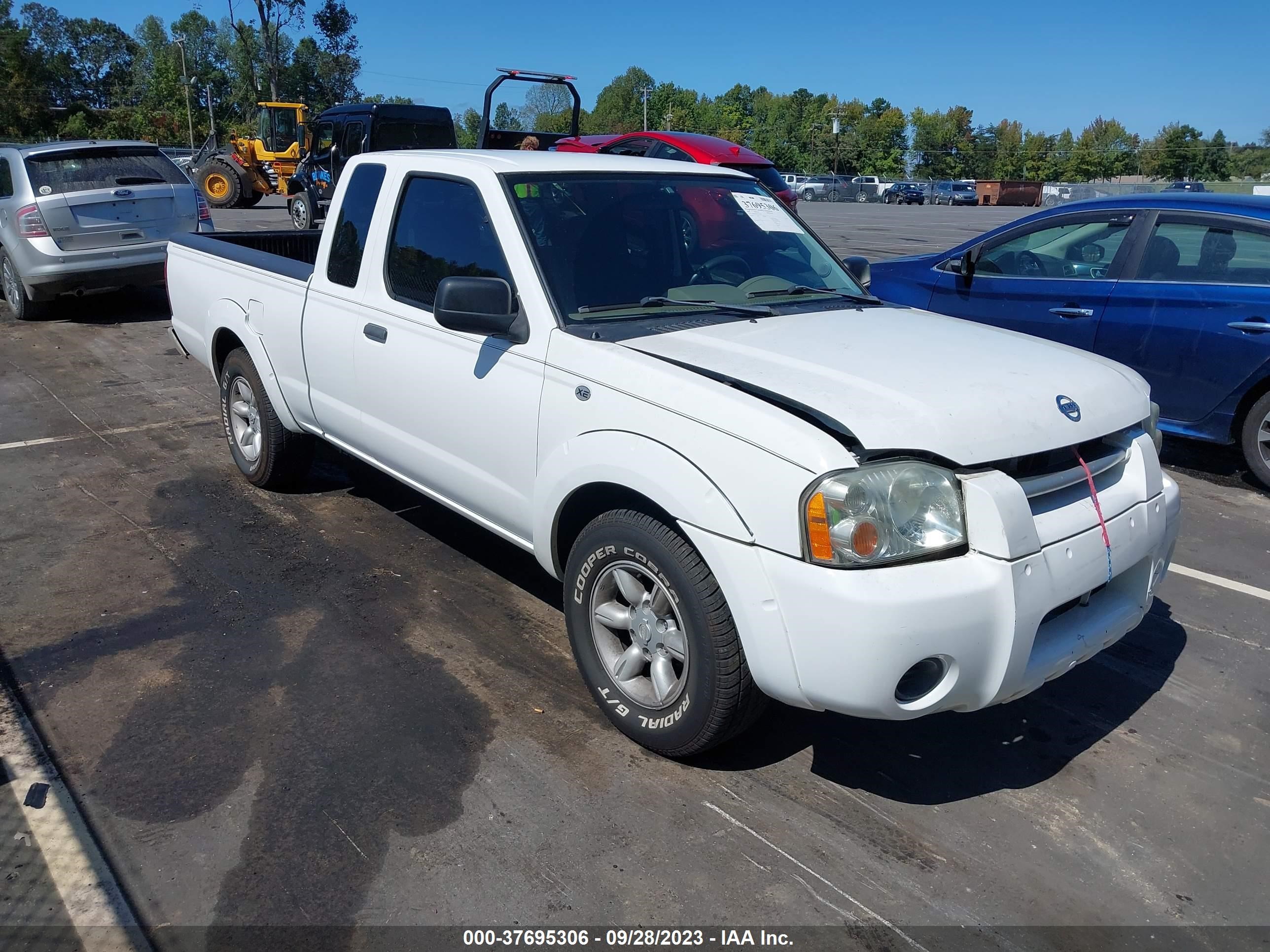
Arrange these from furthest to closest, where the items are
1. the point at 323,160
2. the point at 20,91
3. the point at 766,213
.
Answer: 1. the point at 20,91
2. the point at 323,160
3. the point at 766,213

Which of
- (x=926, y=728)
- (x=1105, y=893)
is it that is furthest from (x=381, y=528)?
(x=1105, y=893)

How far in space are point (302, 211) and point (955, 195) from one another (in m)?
48.4

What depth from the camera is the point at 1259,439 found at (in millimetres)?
6164

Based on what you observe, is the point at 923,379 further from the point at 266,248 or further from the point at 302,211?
the point at 302,211

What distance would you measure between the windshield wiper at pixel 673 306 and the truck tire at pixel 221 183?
25293mm

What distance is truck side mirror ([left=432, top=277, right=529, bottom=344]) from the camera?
3.54 m

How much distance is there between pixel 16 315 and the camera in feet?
37.0

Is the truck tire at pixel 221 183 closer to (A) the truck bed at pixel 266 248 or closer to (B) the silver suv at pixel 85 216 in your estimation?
(B) the silver suv at pixel 85 216

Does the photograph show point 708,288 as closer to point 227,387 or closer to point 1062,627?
point 1062,627

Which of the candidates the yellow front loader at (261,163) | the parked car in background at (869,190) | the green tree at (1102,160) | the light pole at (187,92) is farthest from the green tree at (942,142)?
the yellow front loader at (261,163)

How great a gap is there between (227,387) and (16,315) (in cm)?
707

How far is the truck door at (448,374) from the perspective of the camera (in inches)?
147

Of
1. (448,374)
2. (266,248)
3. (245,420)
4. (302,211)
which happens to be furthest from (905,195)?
(448,374)

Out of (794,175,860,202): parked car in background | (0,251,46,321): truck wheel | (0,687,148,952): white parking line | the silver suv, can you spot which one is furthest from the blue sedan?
(794,175,860,202): parked car in background
